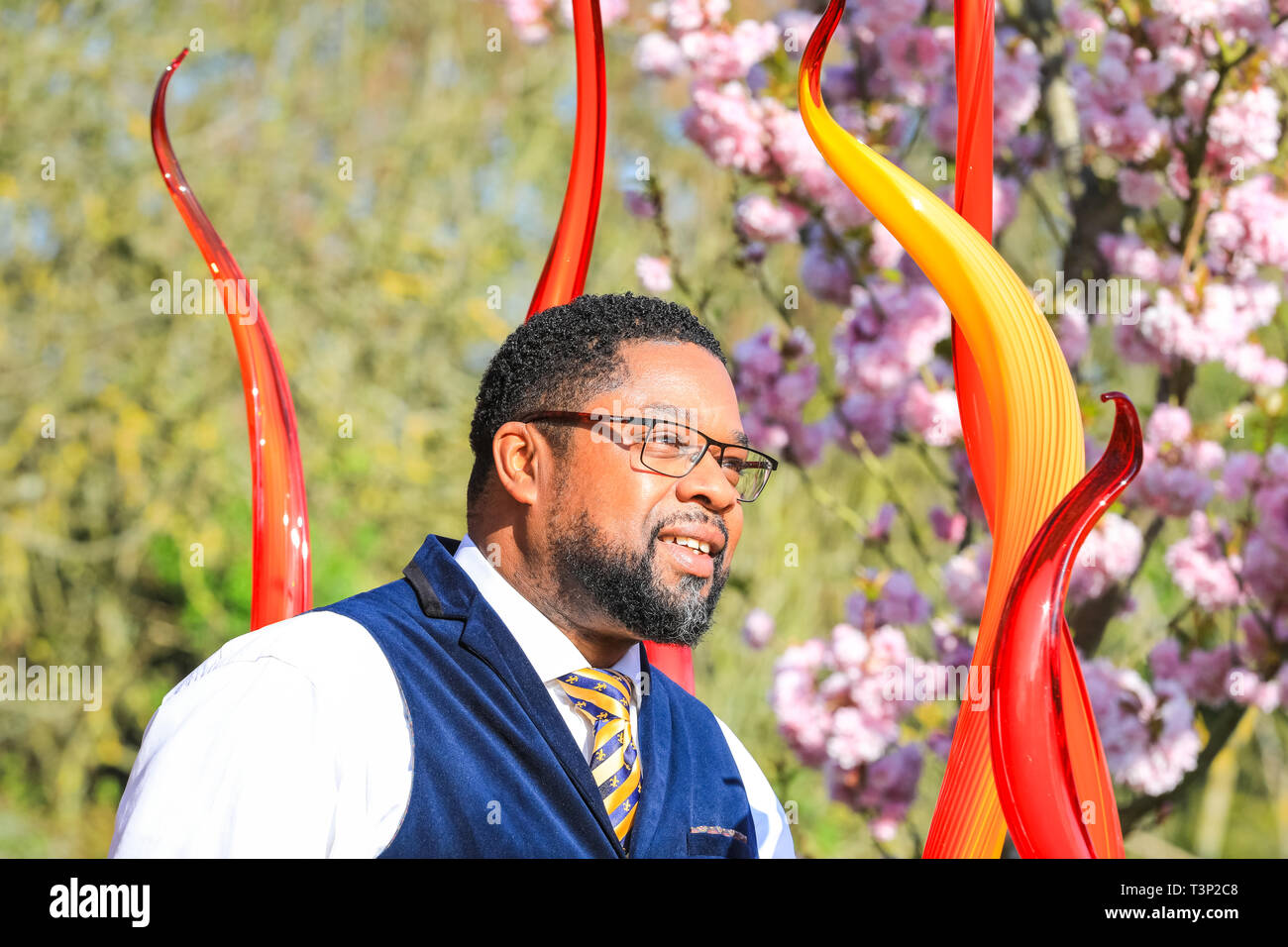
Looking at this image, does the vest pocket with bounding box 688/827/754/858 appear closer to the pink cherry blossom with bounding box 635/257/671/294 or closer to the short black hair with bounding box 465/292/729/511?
the short black hair with bounding box 465/292/729/511

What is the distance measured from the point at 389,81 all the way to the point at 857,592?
2444 millimetres

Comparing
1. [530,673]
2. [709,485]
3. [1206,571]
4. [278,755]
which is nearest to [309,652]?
[278,755]

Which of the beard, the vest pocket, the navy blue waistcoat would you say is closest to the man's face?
the beard

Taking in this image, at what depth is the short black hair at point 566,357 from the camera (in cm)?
143

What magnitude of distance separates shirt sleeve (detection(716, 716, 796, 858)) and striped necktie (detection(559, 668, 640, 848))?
0.79 ft

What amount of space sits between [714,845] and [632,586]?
342mm

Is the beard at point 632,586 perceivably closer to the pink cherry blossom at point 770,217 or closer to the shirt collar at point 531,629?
the shirt collar at point 531,629

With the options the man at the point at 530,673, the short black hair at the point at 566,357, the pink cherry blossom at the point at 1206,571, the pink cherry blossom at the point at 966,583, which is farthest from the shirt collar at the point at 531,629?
the pink cherry blossom at the point at 1206,571

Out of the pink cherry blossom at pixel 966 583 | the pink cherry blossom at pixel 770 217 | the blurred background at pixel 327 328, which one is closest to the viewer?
the pink cherry blossom at pixel 966 583

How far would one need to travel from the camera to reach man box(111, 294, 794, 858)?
113 cm

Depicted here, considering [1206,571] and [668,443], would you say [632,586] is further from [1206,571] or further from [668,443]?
[1206,571]

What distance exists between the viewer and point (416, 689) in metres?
1.24

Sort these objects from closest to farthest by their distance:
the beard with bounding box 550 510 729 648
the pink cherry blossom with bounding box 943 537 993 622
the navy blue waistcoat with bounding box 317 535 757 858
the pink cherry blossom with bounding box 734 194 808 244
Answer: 1. the navy blue waistcoat with bounding box 317 535 757 858
2. the beard with bounding box 550 510 729 648
3. the pink cherry blossom with bounding box 943 537 993 622
4. the pink cherry blossom with bounding box 734 194 808 244

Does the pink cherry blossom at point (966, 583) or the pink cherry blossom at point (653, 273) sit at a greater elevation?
the pink cherry blossom at point (653, 273)
